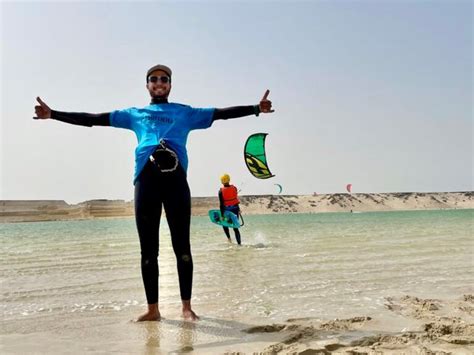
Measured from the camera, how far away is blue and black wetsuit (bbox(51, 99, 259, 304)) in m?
3.78

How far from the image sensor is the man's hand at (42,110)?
12.8 ft

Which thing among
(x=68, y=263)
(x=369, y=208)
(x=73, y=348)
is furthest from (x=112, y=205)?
(x=73, y=348)

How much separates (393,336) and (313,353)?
66 cm

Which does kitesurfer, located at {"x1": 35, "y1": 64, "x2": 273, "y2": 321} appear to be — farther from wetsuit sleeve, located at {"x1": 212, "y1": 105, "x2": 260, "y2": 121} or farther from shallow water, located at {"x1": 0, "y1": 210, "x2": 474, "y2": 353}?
shallow water, located at {"x1": 0, "y1": 210, "x2": 474, "y2": 353}

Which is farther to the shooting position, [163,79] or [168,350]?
[163,79]

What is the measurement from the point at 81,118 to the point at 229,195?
319 inches

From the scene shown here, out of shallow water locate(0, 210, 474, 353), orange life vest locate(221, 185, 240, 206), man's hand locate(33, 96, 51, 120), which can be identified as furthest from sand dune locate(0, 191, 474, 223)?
man's hand locate(33, 96, 51, 120)

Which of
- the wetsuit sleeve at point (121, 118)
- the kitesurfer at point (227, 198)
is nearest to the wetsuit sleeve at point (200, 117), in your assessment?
the wetsuit sleeve at point (121, 118)

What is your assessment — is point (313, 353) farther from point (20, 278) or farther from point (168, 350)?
point (20, 278)

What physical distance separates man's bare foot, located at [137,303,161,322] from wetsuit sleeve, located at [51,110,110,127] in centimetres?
163

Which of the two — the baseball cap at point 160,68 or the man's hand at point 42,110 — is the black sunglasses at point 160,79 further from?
the man's hand at point 42,110

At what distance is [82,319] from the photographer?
12.4 ft

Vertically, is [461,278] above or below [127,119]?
below

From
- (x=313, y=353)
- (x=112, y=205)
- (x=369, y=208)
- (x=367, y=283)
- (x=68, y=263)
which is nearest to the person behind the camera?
(x=313, y=353)
